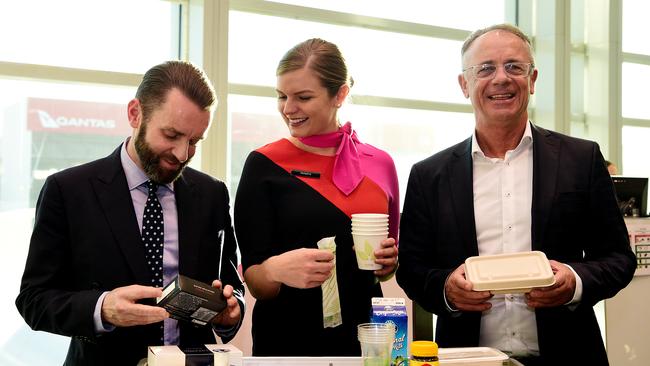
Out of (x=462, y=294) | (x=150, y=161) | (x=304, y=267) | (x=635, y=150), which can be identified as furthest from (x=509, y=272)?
(x=635, y=150)

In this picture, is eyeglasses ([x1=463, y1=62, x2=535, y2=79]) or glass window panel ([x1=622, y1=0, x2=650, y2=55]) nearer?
eyeglasses ([x1=463, y1=62, x2=535, y2=79])

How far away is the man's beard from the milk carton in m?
0.73

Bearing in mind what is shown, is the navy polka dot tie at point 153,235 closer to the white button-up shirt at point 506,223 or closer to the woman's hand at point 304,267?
the woman's hand at point 304,267

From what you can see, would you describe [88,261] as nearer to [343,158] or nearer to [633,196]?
[343,158]

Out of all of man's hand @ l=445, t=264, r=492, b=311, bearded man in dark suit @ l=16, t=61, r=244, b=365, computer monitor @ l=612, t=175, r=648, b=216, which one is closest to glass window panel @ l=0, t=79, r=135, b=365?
bearded man in dark suit @ l=16, t=61, r=244, b=365

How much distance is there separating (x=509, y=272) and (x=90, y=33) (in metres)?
4.41

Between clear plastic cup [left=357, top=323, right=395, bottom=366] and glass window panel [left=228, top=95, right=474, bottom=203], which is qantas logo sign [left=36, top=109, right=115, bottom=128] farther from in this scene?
clear plastic cup [left=357, top=323, right=395, bottom=366]

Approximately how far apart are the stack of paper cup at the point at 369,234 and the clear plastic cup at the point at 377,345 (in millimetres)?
358

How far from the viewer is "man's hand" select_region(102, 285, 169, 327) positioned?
1.51m

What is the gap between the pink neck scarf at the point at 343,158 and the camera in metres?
2.06

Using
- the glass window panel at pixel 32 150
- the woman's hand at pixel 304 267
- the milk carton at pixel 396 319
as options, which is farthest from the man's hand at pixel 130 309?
the glass window panel at pixel 32 150

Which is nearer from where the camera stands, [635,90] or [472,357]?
[472,357]

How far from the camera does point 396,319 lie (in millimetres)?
1510

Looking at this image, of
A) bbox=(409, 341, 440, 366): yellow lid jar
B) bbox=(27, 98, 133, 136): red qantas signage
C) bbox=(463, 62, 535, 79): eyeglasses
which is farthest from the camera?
bbox=(27, 98, 133, 136): red qantas signage
